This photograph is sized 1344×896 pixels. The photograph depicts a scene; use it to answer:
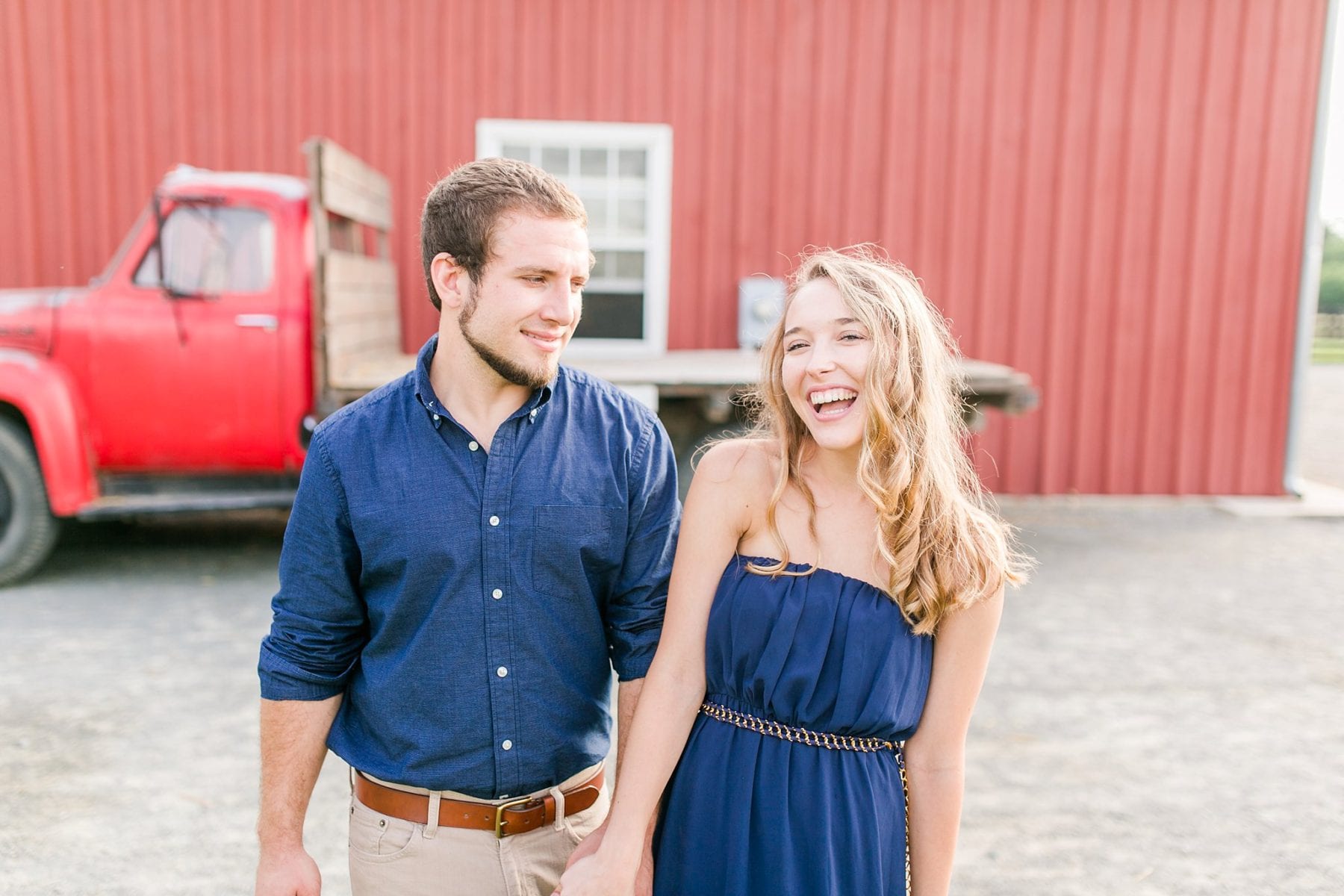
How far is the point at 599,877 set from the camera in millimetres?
1630

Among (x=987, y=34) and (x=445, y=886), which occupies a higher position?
(x=987, y=34)

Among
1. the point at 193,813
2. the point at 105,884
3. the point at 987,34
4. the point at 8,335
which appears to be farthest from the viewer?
the point at 987,34

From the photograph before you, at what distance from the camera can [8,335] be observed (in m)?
5.62

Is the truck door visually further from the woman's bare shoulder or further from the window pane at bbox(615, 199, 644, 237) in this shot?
the woman's bare shoulder

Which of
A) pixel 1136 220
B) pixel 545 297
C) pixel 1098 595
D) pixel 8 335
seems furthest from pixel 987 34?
pixel 545 297

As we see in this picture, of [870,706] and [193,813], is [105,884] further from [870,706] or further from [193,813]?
[870,706]

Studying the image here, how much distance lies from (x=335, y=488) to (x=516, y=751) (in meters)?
0.52

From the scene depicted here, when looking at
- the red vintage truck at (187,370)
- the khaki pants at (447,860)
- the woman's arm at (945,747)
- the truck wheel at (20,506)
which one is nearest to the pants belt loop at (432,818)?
the khaki pants at (447,860)

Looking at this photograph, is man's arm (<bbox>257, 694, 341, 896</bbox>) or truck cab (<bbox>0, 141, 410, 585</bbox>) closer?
man's arm (<bbox>257, 694, 341, 896</bbox>)

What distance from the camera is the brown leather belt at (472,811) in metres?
1.73

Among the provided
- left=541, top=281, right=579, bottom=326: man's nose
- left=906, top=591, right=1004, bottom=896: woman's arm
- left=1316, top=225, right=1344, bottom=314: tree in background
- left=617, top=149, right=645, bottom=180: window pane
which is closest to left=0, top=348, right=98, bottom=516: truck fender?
left=617, top=149, right=645, bottom=180: window pane

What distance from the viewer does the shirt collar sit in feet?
5.70

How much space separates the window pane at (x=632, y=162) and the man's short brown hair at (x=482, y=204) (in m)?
6.44

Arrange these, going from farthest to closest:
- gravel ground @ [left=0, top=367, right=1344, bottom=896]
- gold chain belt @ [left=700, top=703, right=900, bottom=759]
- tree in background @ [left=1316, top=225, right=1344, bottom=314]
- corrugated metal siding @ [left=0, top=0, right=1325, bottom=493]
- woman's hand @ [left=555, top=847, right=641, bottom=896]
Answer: tree in background @ [left=1316, top=225, right=1344, bottom=314], corrugated metal siding @ [left=0, top=0, right=1325, bottom=493], gravel ground @ [left=0, top=367, right=1344, bottom=896], gold chain belt @ [left=700, top=703, right=900, bottom=759], woman's hand @ [left=555, top=847, right=641, bottom=896]
